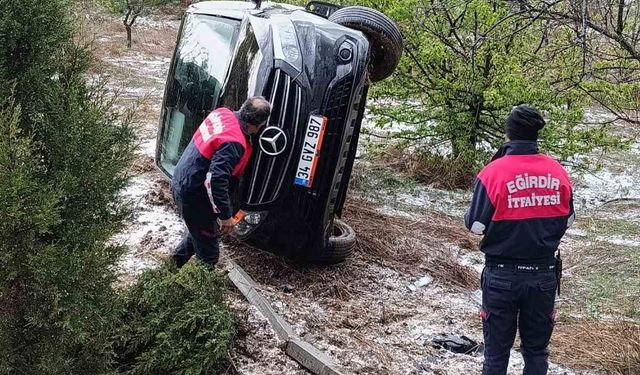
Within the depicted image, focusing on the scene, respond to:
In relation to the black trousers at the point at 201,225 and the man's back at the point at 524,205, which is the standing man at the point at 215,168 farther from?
the man's back at the point at 524,205

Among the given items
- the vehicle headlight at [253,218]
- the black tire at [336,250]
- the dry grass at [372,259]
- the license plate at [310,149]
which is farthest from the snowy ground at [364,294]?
the license plate at [310,149]

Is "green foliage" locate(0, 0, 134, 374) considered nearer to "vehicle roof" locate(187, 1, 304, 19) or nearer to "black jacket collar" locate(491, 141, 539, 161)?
"black jacket collar" locate(491, 141, 539, 161)

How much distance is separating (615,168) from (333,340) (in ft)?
29.1

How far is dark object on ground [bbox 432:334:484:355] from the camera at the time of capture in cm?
436

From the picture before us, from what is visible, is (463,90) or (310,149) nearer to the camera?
(310,149)

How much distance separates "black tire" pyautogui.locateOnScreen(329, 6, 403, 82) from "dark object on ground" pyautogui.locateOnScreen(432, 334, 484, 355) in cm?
259

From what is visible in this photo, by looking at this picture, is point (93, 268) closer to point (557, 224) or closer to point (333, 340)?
point (333, 340)

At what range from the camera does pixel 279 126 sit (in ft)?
15.1

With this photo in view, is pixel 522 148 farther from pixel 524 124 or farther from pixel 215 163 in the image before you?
pixel 215 163

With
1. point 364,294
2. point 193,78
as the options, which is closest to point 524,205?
point 364,294

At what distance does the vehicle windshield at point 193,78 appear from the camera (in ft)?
17.1

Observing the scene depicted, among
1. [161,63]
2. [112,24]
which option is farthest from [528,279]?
[112,24]

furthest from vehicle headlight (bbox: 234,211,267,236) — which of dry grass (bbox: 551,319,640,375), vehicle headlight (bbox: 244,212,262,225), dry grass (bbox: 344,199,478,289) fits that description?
dry grass (bbox: 551,319,640,375)

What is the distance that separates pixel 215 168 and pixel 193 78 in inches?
63.1
